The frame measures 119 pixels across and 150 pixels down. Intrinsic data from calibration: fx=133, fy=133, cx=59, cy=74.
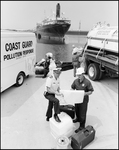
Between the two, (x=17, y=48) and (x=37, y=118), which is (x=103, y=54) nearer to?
(x=17, y=48)

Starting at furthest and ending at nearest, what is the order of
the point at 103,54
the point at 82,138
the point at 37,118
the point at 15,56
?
1. the point at 103,54
2. the point at 15,56
3. the point at 37,118
4. the point at 82,138

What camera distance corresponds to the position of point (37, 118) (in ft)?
13.3

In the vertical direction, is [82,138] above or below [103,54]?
below

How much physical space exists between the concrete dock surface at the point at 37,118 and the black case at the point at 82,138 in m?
0.14

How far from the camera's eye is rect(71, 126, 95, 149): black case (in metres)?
2.84

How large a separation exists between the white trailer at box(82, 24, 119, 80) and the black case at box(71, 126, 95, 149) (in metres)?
3.42

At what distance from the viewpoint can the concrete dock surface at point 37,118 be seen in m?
3.13

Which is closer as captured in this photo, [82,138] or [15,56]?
[82,138]

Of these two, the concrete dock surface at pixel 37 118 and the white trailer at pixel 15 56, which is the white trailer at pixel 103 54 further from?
the white trailer at pixel 15 56

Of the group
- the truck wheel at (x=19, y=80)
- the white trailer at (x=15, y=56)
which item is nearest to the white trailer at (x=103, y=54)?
the white trailer at (x=15, y=56)

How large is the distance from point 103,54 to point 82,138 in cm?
487

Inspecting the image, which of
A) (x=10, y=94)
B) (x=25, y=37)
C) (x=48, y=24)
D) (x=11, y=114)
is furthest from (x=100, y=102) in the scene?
(x=48, y=24)

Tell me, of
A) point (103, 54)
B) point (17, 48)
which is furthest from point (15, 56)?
point (103, 54)

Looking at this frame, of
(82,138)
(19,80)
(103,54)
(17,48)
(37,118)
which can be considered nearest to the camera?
(82,138)
